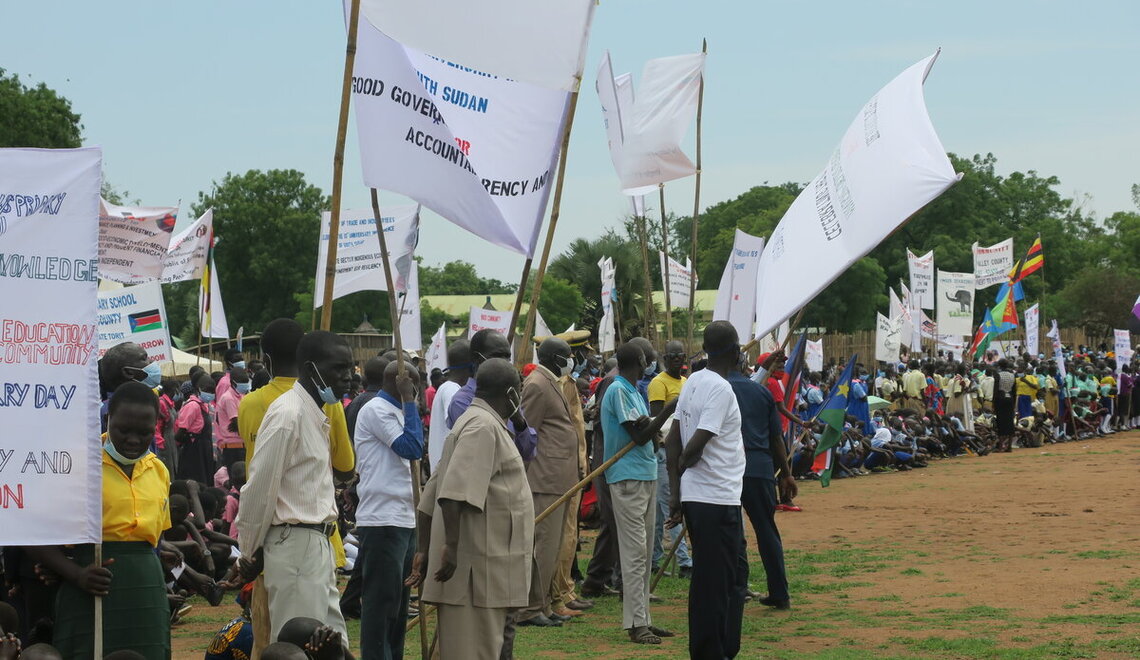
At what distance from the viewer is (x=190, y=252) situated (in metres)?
19.3

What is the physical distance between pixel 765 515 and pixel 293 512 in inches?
186

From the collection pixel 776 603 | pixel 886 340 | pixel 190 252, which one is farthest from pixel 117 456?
pixel 886 340

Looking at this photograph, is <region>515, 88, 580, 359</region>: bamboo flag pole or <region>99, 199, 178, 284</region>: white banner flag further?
<region>99, 199, 178, 284</region>: white banner flag

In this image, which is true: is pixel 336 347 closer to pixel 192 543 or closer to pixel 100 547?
pixel 100 547

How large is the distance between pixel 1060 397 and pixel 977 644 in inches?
898

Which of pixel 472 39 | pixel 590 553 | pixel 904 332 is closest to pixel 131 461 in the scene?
pixel 472 39

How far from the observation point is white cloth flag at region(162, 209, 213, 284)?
756 inches

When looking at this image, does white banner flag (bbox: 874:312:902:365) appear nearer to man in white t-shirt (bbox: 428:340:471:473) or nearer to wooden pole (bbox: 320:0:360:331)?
man in white t-shirt (bbox: 428:340:471:473)

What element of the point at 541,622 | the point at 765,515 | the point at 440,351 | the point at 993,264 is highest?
the point at 993,264

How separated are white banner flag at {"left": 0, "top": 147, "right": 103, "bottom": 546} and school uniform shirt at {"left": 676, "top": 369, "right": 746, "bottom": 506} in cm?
355

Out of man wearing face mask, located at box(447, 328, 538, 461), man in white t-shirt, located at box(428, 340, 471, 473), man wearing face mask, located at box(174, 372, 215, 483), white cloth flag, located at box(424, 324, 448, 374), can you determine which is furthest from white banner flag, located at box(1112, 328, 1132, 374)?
man wearing face mask, located at box(447, 328, 538, 461)

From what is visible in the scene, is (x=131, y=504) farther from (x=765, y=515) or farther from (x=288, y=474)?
(x=765, y=515)

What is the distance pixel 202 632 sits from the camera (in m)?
9.12

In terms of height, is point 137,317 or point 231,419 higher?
point 137,317
